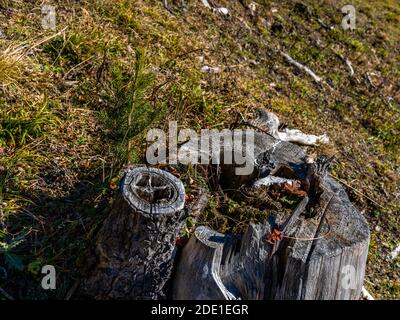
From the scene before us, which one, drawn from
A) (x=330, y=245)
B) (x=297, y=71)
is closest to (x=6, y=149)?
(x=330, y=245)

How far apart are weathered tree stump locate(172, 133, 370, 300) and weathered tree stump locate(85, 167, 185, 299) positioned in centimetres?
21

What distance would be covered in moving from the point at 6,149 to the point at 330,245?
8.44ft

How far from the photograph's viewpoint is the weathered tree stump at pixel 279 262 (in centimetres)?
305

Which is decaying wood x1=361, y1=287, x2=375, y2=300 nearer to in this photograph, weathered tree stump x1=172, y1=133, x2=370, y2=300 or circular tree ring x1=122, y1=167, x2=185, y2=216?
weathered tree stump x1=172, y1=133, x2=370, y2=300

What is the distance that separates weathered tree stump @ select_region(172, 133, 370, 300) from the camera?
120 inches

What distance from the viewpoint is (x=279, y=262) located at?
3.18 m

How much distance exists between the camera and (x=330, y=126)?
621 cm

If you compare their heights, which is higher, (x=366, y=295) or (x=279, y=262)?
(x=279, y=262)

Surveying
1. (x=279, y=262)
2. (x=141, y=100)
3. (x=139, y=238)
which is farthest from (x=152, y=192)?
(x=141, y=100)

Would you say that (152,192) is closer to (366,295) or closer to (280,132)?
(366,295)

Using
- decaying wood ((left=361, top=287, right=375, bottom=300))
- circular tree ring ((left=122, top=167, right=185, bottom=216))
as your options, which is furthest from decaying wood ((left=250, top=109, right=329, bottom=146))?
circular tree ring ((left=122, top=167, right=185, bottom=216))

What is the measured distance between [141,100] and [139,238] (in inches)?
59.2

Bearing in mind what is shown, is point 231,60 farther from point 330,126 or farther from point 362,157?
point 362,157

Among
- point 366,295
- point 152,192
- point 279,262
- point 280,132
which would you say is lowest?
point 366,295
